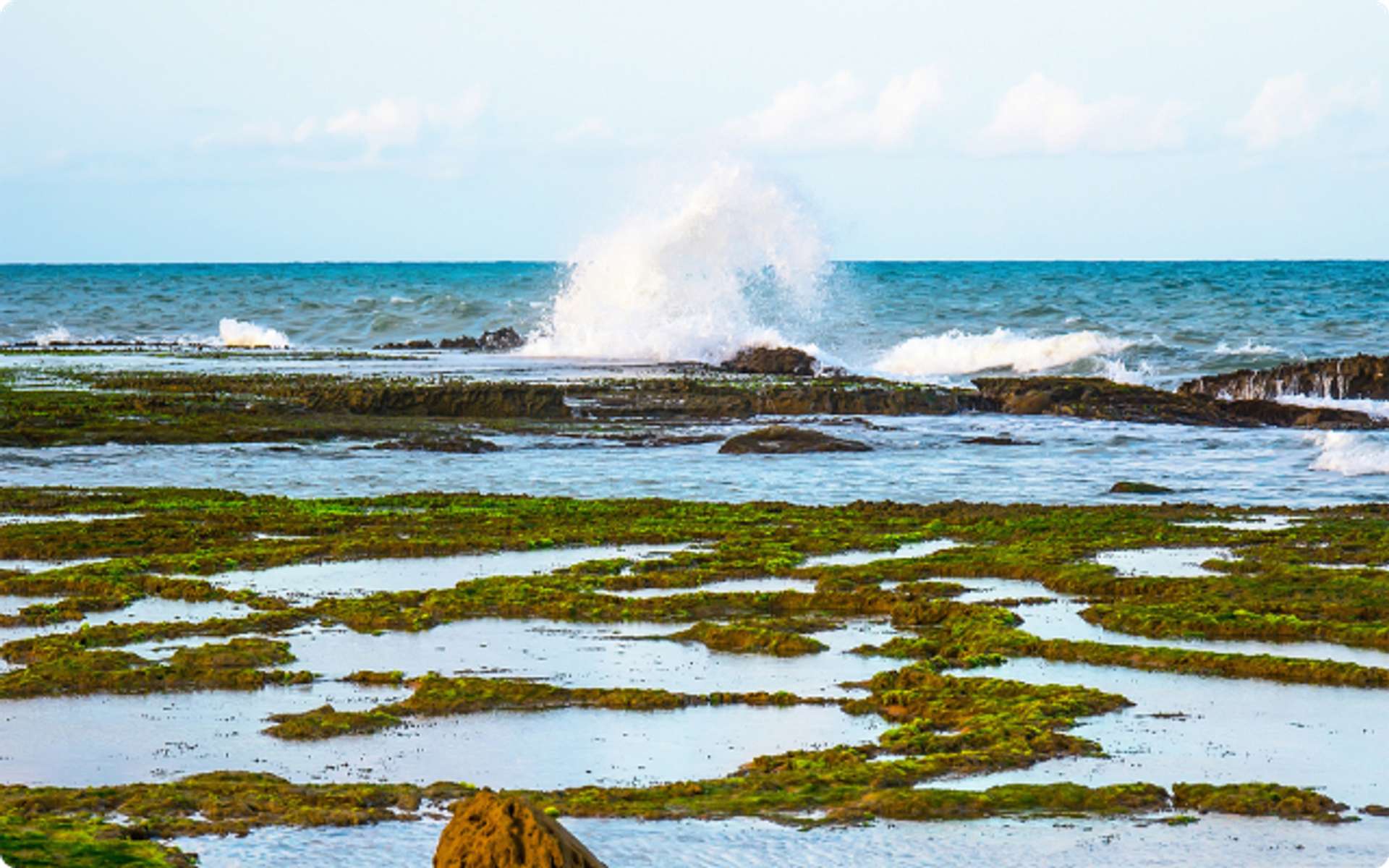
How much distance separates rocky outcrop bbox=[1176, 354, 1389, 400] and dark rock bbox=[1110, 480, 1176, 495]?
11.0 metres

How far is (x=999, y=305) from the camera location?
59938 millimetres

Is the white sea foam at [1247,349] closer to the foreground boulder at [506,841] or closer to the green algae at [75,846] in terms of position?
the green algae at [75,846]

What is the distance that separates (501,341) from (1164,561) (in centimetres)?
3442

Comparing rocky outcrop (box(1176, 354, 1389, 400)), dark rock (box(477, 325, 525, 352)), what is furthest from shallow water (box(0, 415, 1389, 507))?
dark rock (box(477, 325, 525, 352))

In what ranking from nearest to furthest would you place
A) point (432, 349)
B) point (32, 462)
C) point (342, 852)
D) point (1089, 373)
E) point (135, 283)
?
point (342, 852), point (32, 462), point (1089, 373), point (432, 349), point (135, 283)

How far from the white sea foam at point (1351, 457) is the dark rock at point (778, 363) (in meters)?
13.8

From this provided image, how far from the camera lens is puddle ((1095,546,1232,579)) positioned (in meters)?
10.6

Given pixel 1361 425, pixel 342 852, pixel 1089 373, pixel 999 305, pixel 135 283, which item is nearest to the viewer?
pixel 342 852

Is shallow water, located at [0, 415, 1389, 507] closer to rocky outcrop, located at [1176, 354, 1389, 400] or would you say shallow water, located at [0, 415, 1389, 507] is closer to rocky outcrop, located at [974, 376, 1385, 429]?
rocky outcrop, located at [974, 376, 1385, 429]

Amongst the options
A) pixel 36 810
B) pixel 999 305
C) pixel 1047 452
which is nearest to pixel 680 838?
pixel 36 810

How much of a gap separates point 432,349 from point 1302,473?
29.9 m

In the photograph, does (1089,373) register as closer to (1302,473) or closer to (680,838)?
(1302,473)

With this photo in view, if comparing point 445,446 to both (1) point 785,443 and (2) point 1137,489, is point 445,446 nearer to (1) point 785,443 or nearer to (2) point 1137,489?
(1) point 785,443

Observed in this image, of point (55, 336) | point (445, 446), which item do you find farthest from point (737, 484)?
point (55, 336)
